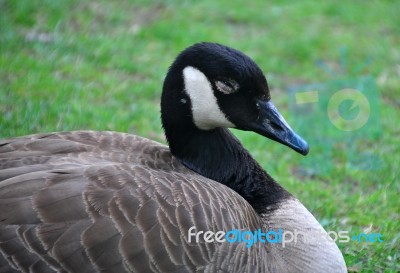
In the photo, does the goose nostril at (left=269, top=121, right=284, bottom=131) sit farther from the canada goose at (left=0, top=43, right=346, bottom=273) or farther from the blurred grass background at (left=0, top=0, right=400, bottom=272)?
the blurred grass background at (left=0, top=0, right=400, bottom=272)

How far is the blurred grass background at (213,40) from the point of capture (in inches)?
198

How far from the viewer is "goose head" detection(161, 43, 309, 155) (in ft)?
12.0

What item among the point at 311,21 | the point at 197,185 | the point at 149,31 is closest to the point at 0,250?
the point at 197,185

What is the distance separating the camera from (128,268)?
297 cm

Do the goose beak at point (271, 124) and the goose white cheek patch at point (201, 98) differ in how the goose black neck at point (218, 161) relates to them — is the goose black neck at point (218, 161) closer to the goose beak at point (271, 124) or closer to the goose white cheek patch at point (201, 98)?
the goose white cheek patch at point (201, 98)

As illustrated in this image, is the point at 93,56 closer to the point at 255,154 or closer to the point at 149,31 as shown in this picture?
the point at 149,31

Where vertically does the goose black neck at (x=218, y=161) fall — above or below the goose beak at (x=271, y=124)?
below
